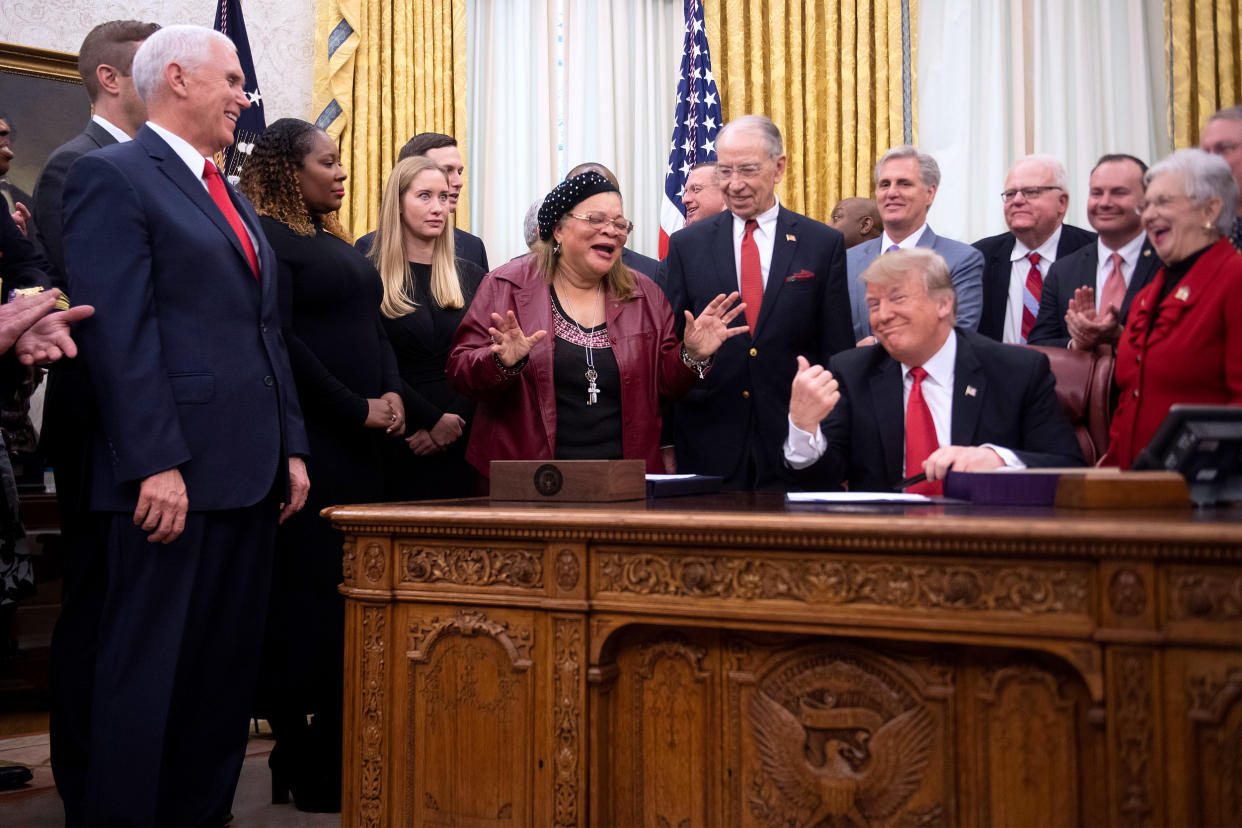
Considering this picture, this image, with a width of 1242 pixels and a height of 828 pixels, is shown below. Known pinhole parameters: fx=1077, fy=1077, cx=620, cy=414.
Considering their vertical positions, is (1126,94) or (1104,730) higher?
(1126,94)

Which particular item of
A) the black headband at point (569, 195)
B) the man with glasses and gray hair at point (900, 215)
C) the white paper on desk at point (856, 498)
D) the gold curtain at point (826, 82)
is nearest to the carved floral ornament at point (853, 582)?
the white paper on desk at point (856, 498)

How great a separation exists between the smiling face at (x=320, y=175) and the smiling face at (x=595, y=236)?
2.28 ft

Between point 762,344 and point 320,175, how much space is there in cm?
144

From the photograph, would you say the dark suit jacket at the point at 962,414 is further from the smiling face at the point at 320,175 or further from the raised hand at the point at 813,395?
the smiling face at the point at 320,175

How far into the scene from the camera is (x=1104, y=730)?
1.73 m

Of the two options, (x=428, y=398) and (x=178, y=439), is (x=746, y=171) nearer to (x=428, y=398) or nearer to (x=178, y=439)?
(x=428, y=398)

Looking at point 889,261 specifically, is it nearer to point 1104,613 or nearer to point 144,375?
point 1104,613

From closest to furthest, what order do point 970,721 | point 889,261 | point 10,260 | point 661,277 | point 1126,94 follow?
1. point 970,721
2. point 889,261
3. point 10,260
4. point 661,277
5. point 1126,94

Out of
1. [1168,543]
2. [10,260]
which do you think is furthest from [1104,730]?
[10,260]

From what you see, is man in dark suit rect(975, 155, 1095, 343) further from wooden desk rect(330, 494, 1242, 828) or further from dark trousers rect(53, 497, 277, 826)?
dark trousers rect(53, 497, 277, 826)

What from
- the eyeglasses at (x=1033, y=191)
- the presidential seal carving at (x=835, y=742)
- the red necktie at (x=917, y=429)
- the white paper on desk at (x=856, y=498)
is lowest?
the presidential seal carving at (x=835, y=742)

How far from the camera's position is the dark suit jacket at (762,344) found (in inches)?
133

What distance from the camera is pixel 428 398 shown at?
11.9ft

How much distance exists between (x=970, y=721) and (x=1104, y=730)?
22 cm
